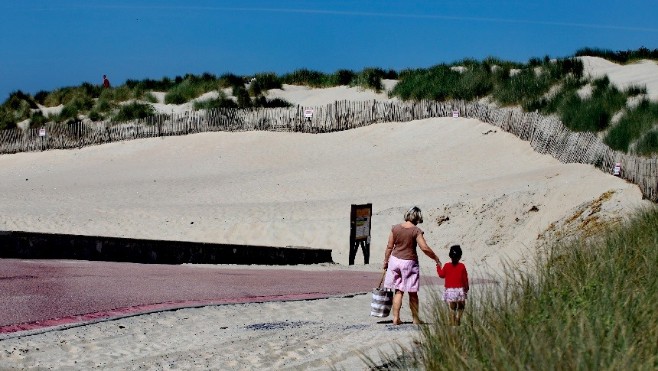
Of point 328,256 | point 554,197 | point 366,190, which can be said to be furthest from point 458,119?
point 328,256

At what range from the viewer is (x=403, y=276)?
13242 mm

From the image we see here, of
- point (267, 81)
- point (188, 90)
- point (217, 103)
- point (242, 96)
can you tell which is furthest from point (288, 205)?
point (267, 81)

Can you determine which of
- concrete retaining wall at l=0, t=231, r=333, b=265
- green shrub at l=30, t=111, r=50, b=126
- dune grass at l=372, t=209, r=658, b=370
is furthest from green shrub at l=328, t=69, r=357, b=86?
dune grass at l=372, t=209, r=658, b=370

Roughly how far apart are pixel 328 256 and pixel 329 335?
14.0m

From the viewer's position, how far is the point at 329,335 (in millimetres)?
12164

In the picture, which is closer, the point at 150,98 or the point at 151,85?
the point at 150,98

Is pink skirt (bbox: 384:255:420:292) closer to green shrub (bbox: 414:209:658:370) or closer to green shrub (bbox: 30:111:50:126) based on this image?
green shrub (bbox: 414:209:658:370)

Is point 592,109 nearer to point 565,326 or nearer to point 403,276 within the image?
point 403,276

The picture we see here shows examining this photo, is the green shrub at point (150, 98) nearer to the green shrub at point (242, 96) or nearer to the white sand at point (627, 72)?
the green shrub at point (242, 96)

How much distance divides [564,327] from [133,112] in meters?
57.7

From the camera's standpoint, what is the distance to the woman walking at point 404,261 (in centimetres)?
1313

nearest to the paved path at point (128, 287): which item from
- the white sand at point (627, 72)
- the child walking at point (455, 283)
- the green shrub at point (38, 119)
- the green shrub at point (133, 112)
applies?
the child walking at point (455, 283)

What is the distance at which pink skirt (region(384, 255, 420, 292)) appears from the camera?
→ 43.4 feet

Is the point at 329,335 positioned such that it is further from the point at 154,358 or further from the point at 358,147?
the point at 358,147
